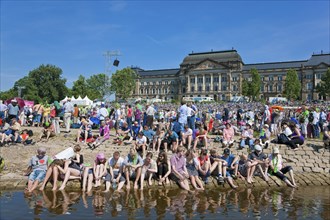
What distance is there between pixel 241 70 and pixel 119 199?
92.0 m

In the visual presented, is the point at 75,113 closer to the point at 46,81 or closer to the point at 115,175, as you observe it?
the point at 115,175

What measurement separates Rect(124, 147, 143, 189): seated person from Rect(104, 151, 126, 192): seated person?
0.14 m

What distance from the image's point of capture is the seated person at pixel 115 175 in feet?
29.6

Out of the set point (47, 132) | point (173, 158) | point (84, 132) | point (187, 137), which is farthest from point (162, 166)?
point (47, 132)

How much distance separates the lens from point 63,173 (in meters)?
9.06

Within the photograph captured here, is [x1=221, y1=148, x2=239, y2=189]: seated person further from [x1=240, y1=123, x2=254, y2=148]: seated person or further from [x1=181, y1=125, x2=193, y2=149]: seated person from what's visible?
[x1=240, y1=123, x2=254, y2=148]: seated person

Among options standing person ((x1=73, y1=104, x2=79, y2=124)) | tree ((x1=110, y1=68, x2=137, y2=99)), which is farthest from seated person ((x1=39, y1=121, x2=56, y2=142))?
tree ((x1=110, y1=68, x2=137, y2=99))

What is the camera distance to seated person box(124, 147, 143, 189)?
30.3ft

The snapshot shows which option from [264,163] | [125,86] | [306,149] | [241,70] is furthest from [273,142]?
[241,70]

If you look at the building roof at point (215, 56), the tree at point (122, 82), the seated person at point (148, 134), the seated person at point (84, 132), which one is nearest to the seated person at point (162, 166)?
the seated person at point (148, 134)

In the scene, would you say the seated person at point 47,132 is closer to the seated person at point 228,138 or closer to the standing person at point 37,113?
the standing person at point 37,113

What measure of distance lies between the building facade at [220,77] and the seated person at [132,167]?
276 ft

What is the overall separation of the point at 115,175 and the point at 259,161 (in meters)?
4.75

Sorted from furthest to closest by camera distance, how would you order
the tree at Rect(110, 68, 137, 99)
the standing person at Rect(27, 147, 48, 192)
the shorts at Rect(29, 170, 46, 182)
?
the tree at Rect(110, 68, 137, 99), the shorts at Rect(29, 170, 46, 182), the standing person at Rect(27, 147, 48, 192)
